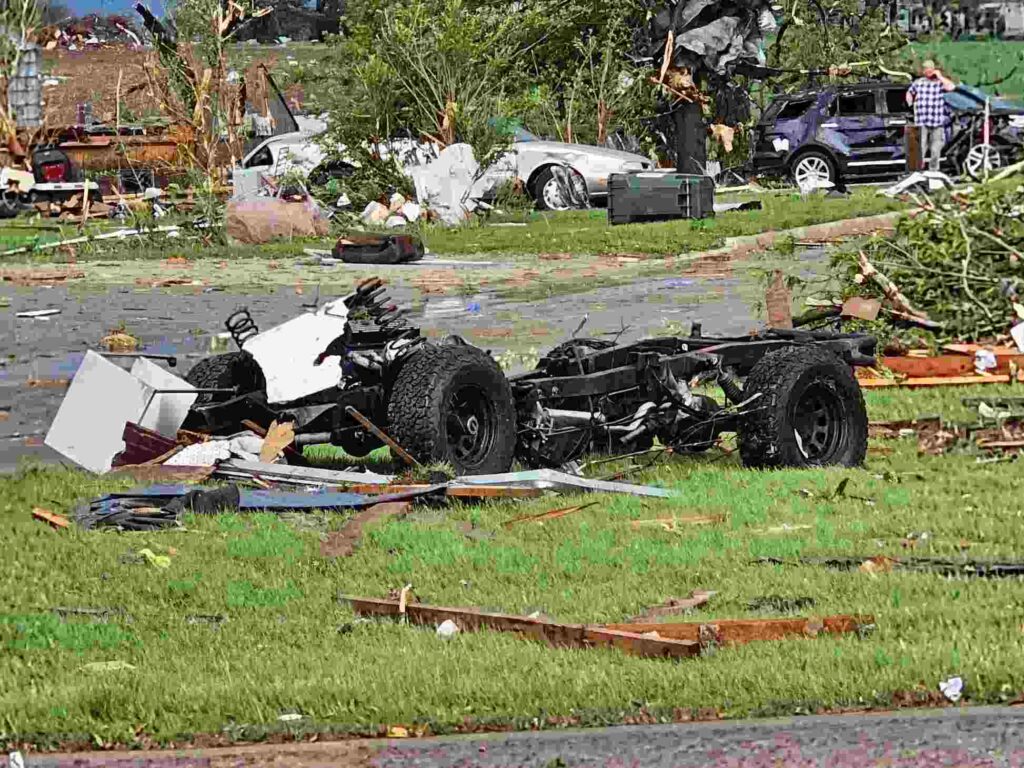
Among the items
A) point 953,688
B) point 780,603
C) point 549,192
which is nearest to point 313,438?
point 780,603

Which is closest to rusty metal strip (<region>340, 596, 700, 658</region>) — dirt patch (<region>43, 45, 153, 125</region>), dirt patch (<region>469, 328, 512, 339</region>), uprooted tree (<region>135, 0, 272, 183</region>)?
dirt patch (<region>469, 328, 512, 339</region>)

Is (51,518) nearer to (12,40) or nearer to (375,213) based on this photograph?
(375,213)

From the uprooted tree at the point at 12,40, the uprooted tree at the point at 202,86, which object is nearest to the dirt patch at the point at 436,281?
the uprooted tree at the point at 202,86

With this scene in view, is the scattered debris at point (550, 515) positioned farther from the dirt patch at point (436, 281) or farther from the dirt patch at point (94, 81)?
the dirt patch at point (94, 81)

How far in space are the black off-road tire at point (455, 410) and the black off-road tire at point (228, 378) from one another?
1.01 metres

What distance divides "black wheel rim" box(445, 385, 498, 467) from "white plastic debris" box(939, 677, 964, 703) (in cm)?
433

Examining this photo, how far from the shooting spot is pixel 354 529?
27.9ft

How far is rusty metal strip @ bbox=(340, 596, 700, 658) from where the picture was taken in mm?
6070

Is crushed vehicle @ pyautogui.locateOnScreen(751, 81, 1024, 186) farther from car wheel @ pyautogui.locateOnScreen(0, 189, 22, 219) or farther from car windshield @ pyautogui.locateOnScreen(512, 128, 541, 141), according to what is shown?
car wheel @ pyautogui.locateOnScreen(0, 189, 22, 219)

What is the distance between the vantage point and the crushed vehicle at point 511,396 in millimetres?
9617

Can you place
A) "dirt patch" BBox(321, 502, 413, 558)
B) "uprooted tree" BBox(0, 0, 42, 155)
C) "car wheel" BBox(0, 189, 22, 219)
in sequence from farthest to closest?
"uprooted tree" BBox(0, 0, 42, 155) → "car wheel" BBox(0, 189, 22, 219) → "dirt patch" BBox(321, 502, 413, 558)

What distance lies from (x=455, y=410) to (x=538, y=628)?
134 inches

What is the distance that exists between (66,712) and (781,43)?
134 feet

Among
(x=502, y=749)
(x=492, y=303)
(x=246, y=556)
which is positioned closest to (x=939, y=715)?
(x=502, y=749)
